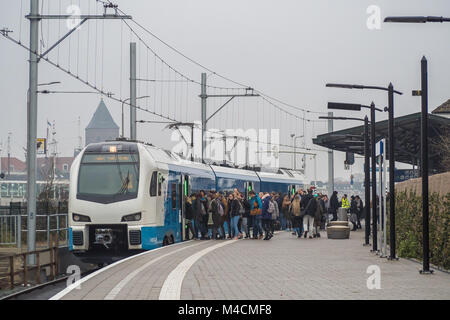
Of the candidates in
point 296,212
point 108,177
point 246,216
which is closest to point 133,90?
point 246,216

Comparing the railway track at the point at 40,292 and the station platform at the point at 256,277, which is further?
the railway track at the point at 40,292

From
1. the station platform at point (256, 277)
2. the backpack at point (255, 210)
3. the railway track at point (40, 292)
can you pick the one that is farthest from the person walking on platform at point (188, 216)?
the railway track at point (40, 292)

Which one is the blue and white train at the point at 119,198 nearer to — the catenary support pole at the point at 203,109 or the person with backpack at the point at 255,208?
the person with backpack at the point at 255,208

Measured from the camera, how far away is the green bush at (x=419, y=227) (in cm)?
1717

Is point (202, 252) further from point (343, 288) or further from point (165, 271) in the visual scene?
Result: point (343, 288)

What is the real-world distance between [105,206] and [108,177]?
943 millimetres

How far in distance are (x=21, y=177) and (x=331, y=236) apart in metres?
148

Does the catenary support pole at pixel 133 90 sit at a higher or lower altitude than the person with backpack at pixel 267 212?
higher

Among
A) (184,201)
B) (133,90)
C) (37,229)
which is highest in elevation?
(133,90)

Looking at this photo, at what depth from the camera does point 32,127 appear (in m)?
26.6

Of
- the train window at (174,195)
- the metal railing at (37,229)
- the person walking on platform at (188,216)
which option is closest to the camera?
the train window at (174,195)

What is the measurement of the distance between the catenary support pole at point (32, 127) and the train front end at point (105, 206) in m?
2.13

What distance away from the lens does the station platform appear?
12570mm

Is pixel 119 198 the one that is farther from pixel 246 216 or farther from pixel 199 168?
pixel 199 168
